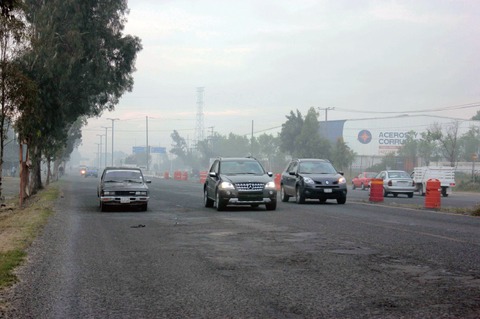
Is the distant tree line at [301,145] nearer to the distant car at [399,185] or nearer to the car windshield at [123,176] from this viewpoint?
the distant car at [399,185]

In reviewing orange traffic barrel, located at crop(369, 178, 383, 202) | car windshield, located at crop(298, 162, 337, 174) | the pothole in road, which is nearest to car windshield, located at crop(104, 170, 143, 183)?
car windshield, located at crop(298, 162, 337, 174)

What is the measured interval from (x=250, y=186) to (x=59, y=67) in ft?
53.8

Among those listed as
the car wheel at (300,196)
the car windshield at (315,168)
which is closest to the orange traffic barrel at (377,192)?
the car windshield at (315,168)

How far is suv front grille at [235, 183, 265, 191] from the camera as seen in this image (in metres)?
20.9

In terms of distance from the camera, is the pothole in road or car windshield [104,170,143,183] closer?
the pothole in road

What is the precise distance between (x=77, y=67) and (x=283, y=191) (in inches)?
611

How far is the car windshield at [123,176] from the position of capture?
912 inches

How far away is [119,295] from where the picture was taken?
7.44 metres

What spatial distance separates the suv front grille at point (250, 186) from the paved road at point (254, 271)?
4.77 m

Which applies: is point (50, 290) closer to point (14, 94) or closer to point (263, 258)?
point (263, 258)

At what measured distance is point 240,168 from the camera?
22328 mm

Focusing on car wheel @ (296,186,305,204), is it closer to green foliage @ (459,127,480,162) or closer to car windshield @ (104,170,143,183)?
car windshield @ (104,170,143,183)

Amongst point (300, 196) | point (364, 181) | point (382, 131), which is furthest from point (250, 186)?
point (382, 131)

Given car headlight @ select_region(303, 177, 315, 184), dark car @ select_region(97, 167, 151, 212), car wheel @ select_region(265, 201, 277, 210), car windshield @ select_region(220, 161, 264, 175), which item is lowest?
car wheel @ select_region(265, 201, 277, 210)
